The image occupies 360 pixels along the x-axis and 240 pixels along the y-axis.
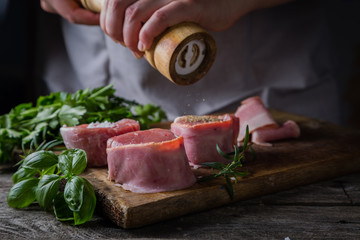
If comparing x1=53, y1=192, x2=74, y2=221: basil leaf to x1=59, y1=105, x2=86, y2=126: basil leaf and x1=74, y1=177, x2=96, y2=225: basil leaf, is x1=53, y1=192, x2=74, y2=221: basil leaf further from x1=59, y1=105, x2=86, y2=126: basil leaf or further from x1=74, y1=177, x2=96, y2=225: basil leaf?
x1=59, y1=105, x2=86, y2=126: basil leaf

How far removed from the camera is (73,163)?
168 cm

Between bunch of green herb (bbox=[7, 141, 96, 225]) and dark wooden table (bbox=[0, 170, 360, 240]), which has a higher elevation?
bunch of green herb (bbox=[7, 141, 96, 225])

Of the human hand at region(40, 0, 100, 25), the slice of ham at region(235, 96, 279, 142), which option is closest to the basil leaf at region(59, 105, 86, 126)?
the human hand at region(40, 0, 100, 25)

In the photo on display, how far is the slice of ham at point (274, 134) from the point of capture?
2318mm

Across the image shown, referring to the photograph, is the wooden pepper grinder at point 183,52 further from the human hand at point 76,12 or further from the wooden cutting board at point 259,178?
the human hand at point 76,12

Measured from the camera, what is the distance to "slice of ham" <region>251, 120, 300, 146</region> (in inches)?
91.3

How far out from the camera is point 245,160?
81.1 inches

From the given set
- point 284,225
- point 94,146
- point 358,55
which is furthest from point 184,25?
point 358,55

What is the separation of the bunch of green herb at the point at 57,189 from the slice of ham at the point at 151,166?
145mm

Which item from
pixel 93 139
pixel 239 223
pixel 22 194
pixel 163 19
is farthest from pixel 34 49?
pixel 239 223

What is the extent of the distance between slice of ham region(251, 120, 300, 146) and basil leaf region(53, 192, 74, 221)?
1.04 m

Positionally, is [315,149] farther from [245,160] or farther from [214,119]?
[214,119]

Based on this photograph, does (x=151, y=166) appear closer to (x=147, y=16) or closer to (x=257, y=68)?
(x=147, y=16)

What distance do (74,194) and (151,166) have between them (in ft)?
0.96
